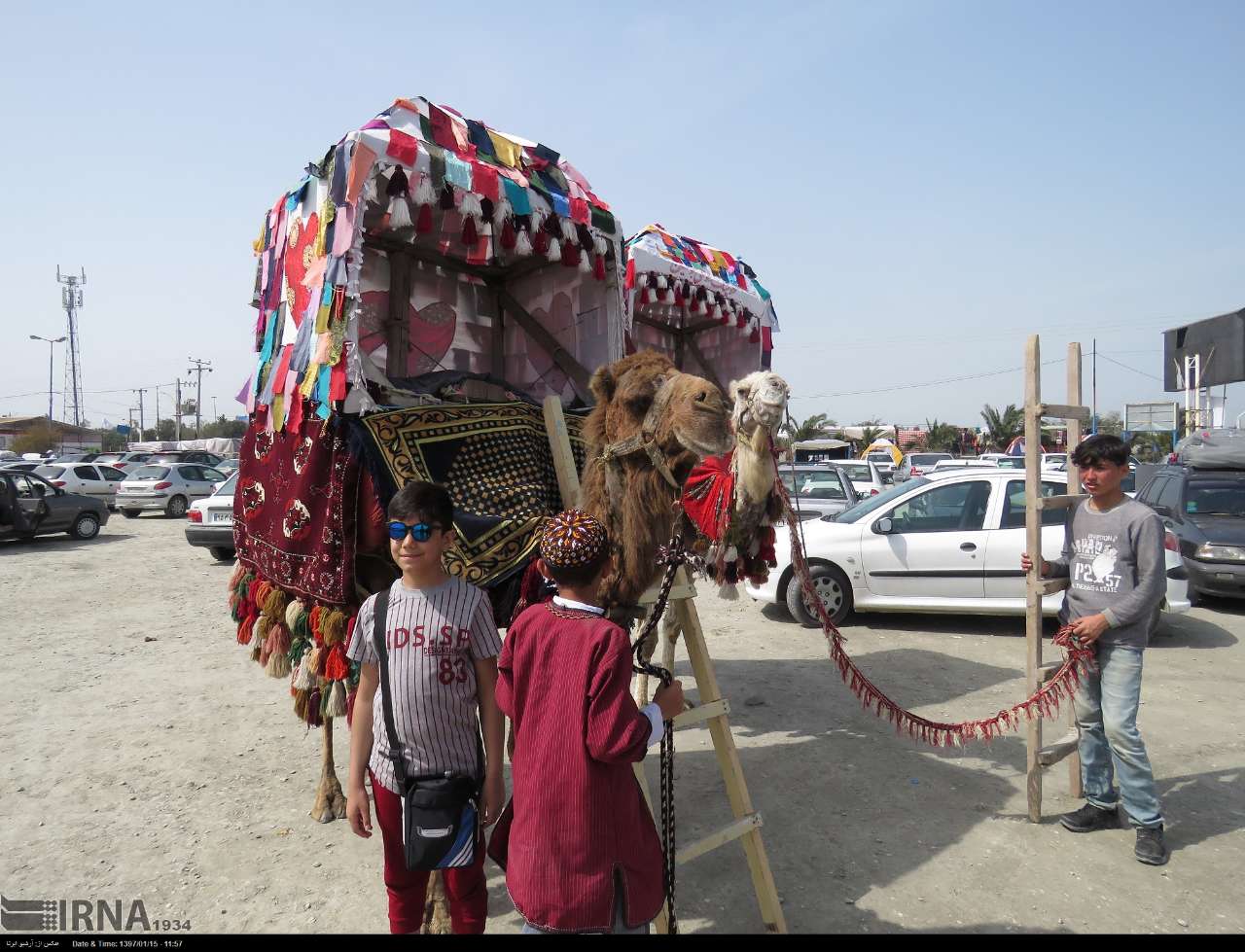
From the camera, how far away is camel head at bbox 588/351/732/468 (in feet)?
10.1

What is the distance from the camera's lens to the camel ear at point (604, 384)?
140 inches

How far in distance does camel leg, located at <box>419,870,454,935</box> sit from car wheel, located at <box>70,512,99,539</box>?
17.1 metres

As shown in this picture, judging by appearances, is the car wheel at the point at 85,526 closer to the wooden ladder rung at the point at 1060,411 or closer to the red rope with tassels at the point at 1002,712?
the red rope with tassels at the point at 1002,712

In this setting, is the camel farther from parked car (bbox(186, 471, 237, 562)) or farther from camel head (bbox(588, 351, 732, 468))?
parked car (bbox(186, 471, 237, 562))

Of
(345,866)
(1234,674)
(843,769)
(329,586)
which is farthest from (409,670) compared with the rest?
(1234,674)

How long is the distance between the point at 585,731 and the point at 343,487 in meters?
2.06

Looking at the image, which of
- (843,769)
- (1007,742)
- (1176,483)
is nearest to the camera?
(843,769)

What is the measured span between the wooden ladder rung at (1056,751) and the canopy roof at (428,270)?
3315mm

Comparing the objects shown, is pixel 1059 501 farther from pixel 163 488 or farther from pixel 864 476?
pixel 163 488

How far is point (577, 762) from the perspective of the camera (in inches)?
79.4

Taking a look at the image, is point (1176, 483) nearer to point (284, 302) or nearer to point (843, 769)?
point (843, 769)

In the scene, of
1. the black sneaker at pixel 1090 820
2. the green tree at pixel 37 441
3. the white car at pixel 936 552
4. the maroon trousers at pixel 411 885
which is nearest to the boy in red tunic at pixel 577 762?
the maroon trousers at pixel 411 885

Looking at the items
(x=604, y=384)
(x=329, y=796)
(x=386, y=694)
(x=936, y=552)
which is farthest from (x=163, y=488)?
(x=386, y=694)

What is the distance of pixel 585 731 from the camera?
78.8 inches
